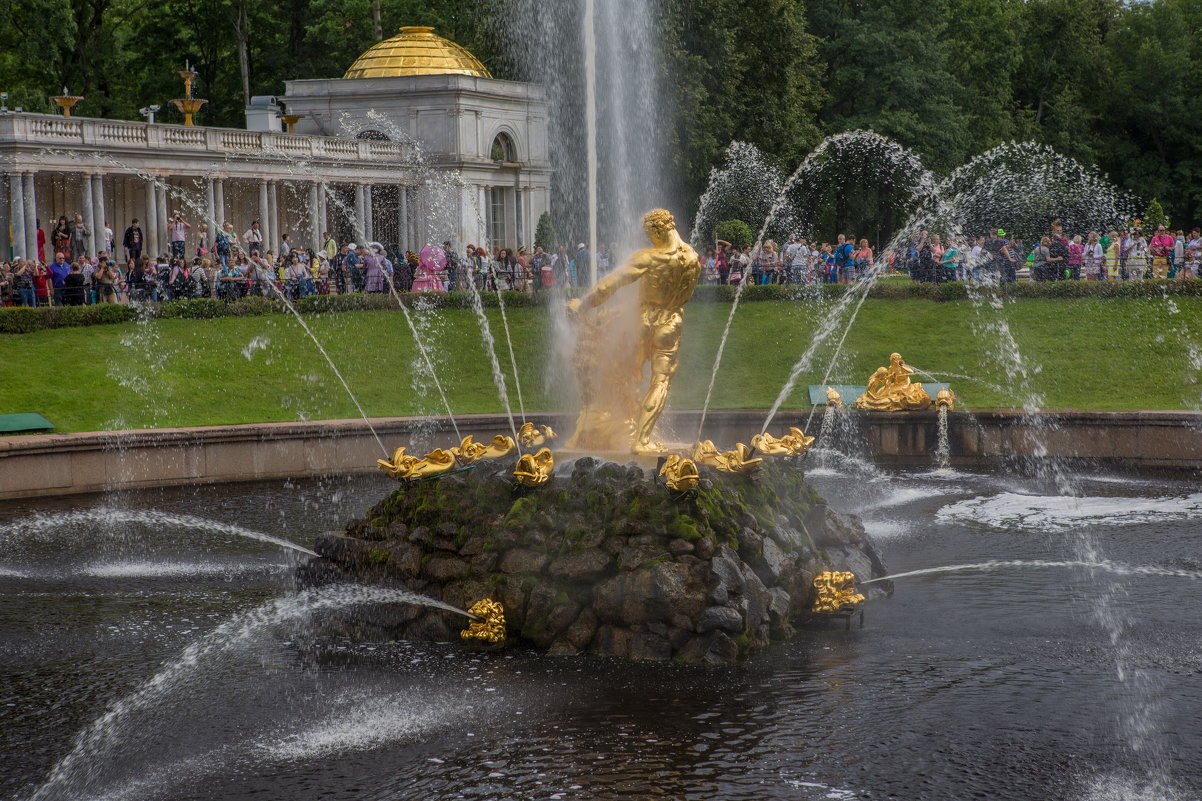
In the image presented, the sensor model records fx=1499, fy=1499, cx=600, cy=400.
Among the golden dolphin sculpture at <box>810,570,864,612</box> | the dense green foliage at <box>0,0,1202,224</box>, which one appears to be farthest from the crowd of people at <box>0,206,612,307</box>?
the golden dolphin sculpture at <box>810,570,864,612</box>

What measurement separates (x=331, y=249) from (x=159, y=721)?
26608mm

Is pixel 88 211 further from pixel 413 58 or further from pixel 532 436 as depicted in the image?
pixel 532 436

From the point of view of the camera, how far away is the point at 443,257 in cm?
3444

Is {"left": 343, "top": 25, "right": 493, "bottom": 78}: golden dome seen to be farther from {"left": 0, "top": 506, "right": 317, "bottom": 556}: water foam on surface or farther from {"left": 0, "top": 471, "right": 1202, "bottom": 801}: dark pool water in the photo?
{"left": 0, "top": 471, "right": 1202, "bottom": 801}: dark pool water

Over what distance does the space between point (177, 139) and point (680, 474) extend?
114 ft

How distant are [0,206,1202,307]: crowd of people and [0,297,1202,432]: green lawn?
5.49ft

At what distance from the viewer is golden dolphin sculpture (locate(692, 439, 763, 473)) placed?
12.6m

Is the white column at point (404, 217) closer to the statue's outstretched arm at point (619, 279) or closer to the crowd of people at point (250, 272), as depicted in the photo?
the crowd of people at point (250, 272)

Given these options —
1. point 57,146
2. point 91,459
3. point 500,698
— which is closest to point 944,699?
point 500,698

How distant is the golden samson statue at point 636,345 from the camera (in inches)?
513

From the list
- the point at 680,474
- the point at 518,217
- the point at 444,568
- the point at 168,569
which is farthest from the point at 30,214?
the point at 680,474

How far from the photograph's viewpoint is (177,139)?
42.9 metres

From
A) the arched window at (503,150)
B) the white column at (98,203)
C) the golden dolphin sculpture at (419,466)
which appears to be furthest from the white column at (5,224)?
the golden dolphin sculpture at (419,466)

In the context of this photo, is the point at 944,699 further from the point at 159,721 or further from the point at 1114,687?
the point at 159,721
